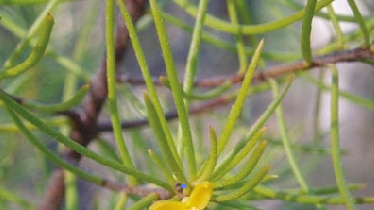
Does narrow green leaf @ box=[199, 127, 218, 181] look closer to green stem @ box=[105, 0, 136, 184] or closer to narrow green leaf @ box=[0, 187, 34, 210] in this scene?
green stem @ box=[105, 0, 136, 184]

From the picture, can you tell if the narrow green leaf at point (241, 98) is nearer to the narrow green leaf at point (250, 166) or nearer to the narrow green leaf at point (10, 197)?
the narrow green leaf at point (250, 166)

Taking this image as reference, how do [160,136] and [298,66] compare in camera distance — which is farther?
[298,66]

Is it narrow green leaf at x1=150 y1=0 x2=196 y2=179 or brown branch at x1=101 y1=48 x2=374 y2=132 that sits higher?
brown branch at x1=101 y1=48 x2=374 y2=132

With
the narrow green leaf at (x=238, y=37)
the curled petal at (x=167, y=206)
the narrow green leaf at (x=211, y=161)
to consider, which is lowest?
Result: the curled petal at (x=167, y=206)

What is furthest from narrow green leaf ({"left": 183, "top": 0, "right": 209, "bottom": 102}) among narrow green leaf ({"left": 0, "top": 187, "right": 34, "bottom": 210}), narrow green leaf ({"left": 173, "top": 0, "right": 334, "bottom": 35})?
narrow green leaf ({"left": 0, "top": 187, "right": 34, "bottom": 210})

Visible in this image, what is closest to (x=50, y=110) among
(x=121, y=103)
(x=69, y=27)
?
(x=121, y=103)

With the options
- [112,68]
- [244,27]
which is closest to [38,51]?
[112,68]

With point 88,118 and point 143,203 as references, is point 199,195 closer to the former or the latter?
point 143,203

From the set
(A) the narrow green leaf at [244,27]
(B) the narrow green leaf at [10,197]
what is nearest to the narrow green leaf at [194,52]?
(A) the narrow green leaf at [244,27]
